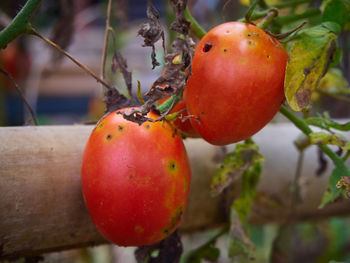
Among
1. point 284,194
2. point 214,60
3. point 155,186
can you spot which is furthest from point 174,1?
point 284,194

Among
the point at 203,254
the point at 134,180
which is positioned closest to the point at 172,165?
the point at 134,180

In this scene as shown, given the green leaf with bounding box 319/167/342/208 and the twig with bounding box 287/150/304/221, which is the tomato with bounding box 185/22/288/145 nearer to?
the green leaf with bounding box 319/167/342/208

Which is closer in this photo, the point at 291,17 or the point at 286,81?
the point at 286,81

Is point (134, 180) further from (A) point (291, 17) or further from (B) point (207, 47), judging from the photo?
(A) point (291, 17)

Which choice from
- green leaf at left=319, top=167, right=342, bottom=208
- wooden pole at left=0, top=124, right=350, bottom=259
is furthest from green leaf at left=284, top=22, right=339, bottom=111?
wooden pole at left=0, top=124, right=350, bottom=259

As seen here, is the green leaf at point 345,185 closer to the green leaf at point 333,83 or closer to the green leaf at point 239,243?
the green leaf at point 239,243
